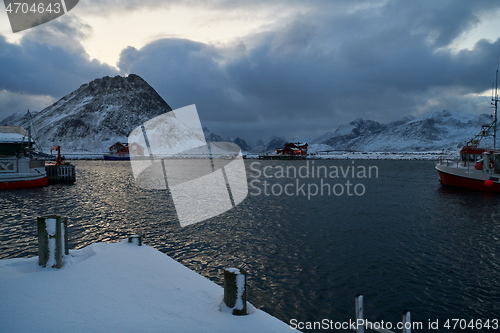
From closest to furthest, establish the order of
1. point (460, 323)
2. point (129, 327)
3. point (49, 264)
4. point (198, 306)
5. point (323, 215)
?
1. point (129, 327)
2. point (198, 306)
3. point (49, 264)
4. point (460, 323)
5. point (323, 215)

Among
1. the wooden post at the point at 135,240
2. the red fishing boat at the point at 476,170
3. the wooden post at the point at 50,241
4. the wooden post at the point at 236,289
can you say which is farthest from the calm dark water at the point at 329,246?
the red fishing boat at the point at 476,170

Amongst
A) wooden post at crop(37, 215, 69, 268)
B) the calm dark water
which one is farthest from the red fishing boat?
wooden post at crop(37, 215, 69, 268)

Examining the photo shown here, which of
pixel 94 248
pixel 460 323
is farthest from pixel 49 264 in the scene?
pixel 460 323

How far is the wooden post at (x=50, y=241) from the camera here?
820 centimetres

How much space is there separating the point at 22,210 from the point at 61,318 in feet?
86.7

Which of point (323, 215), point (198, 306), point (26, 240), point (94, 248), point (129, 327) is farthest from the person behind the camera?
point (323, 215)

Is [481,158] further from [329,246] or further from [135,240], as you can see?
[135,240]

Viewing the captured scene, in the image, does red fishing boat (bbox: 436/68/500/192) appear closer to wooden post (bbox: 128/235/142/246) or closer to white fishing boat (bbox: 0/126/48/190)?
wooden post (bbox: 128/235/142/246)

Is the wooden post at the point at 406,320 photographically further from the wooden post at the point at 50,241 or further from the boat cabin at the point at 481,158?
the boat cabin at the point at 481,158

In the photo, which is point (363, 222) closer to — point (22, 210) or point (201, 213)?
point (201, 213)

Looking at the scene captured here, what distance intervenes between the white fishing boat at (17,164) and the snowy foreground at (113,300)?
133 feet

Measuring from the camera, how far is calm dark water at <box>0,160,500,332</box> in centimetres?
1039

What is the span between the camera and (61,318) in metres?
5.88

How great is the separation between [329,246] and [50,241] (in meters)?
13.8
